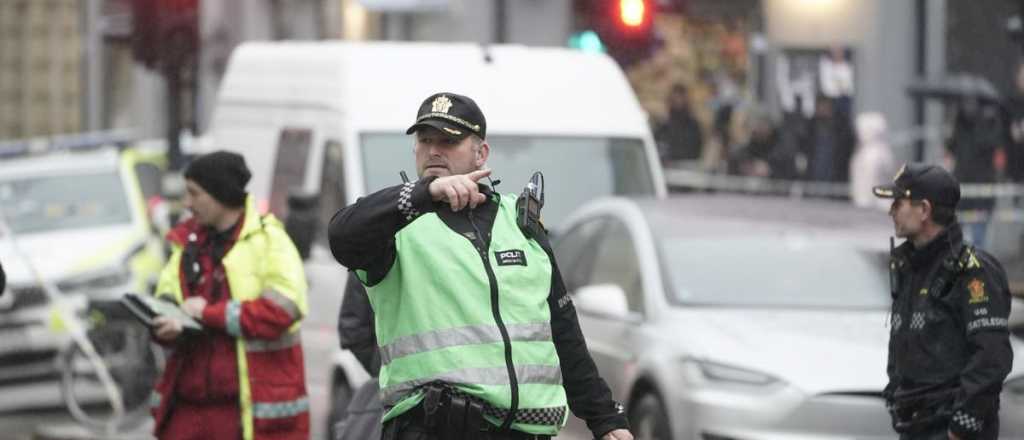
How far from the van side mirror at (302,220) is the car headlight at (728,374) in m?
2.81

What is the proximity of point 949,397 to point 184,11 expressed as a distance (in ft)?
36.0

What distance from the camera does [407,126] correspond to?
12.2m

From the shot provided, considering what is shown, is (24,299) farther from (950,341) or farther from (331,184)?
(950,341)

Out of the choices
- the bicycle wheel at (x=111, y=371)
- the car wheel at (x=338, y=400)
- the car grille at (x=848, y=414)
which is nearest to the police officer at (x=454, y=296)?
the car grille at (x=848, y=414)

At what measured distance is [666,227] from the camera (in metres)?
11.4

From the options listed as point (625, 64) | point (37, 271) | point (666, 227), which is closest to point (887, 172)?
point (625, 64)

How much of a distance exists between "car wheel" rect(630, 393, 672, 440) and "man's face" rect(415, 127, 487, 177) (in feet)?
14.4

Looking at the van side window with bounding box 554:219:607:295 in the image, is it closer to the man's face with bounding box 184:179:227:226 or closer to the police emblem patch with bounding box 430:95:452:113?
the man's face with bounding box 184:179:227:226

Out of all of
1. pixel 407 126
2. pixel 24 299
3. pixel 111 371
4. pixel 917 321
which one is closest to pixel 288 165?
pixel 407 126

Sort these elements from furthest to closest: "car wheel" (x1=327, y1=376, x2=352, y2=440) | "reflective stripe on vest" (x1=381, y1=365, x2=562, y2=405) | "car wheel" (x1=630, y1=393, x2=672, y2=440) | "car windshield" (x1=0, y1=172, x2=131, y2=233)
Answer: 1. "car windshield" (x1=0, y1=172, x2=131, y2=233)
2. "car wheel" (x1=327, y1=376, x2=352, y2=440)
3. "car wheel" (x1=630, y1=393, x2=672, y2=440)
4. "reflective stripe on vest" (x1=381, y1=365, x2=562, y2=405)

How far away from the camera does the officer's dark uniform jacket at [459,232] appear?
5895mm

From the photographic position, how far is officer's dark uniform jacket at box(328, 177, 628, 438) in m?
5.89

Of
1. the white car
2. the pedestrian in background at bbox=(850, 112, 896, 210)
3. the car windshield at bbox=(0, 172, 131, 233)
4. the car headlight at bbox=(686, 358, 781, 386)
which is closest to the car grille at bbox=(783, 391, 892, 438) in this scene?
the white car

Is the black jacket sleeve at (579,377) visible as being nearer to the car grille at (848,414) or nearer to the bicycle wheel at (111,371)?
the car grille at (848,414)
